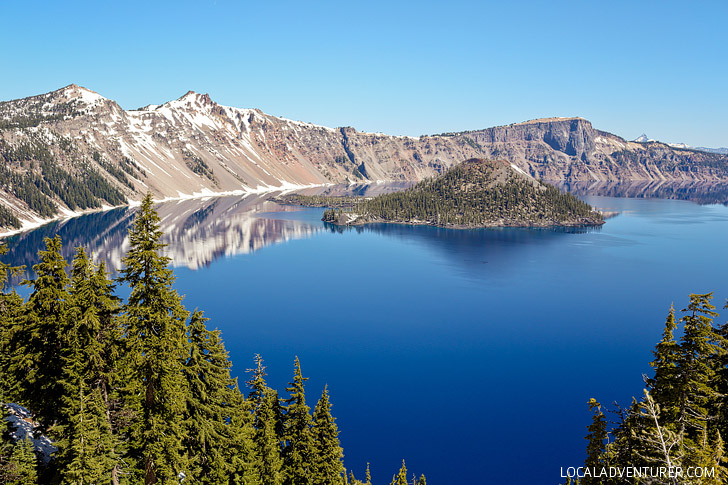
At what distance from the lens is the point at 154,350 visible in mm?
23703

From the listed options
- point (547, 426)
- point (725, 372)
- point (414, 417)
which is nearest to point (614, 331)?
point (547, 426)

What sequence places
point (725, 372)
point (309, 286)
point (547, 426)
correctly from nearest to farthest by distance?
point (725, 372) < point (547, 426) < point (309, 286)

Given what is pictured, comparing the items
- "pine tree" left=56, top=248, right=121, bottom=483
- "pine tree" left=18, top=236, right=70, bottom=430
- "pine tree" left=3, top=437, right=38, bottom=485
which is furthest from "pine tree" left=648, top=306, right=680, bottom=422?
"pine tree" left=3, top=437, right=38, bottom=485

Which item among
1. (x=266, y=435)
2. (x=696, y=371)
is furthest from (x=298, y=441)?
(x=696, y=371)

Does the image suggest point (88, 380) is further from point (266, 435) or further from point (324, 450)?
point (324, 450)

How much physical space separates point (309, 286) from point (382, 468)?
7295cm

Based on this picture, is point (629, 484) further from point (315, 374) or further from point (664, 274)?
point (664, 274)

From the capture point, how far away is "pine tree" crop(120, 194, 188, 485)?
23.3 metres

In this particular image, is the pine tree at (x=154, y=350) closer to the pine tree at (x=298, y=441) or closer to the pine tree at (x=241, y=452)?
the pine tree at (x=241, y=452)

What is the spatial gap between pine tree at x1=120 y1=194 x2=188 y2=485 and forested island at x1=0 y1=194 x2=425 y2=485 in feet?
0.20

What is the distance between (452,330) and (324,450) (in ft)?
189

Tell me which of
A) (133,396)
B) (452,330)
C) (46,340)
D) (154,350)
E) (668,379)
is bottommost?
(452,330)

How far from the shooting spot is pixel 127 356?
931 inches

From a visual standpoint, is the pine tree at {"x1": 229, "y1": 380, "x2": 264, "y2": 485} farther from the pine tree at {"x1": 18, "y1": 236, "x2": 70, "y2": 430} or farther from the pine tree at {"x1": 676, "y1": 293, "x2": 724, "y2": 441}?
the pine tree at {"x1": 676, "y1": 293, "x2": 724, "y2": 441}
